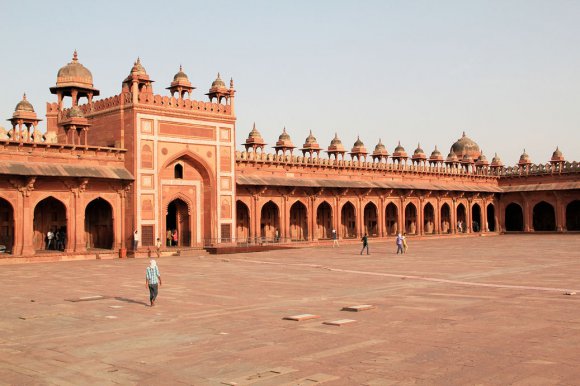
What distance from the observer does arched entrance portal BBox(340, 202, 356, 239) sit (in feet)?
154

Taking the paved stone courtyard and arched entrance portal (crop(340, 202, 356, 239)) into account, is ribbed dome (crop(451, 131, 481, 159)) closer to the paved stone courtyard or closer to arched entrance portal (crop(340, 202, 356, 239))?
arched entrance portal (crop(340, 202, 356, 239))

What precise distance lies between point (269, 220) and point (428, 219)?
18733 mm

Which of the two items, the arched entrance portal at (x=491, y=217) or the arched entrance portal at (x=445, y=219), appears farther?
the arched entrance portal at (x=491, y=217)

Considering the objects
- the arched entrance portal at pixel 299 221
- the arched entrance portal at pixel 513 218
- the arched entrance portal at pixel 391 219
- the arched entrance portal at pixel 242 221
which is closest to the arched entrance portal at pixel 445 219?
the arched entrance portal at pixel 513 218

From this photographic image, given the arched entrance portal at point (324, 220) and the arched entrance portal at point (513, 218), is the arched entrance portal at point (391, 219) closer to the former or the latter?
the arched entrance portal at point (324, 220)

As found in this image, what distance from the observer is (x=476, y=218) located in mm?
60250

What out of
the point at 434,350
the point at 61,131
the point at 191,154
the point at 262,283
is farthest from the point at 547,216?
the point at 434,350

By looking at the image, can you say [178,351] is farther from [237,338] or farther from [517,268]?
[517,268]

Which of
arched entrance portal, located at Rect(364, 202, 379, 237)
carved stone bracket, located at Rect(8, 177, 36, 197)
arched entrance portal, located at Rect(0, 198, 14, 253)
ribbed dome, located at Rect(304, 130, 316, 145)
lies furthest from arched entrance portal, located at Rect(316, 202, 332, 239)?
carved stone bracket, located at Rect(8, 177, 36, 197)

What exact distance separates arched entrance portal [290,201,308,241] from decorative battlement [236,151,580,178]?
121 inches

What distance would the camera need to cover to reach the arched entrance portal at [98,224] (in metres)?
32.0

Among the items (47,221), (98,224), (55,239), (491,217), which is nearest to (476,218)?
(491,217)

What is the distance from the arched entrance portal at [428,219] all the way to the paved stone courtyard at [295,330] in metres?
35.4

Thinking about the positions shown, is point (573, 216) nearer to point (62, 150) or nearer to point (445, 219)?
point (445, 219)
